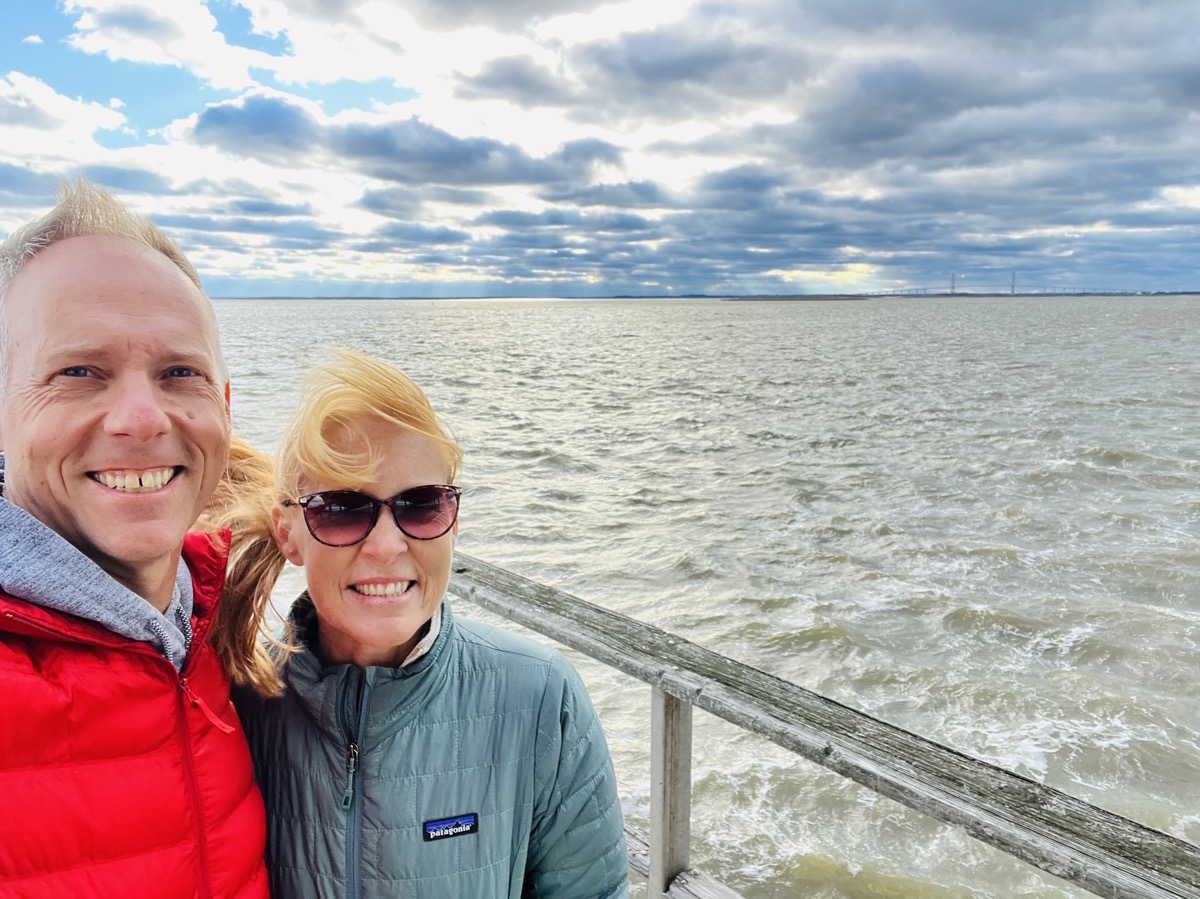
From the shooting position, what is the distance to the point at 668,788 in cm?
252

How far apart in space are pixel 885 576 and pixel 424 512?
8634 millimetres

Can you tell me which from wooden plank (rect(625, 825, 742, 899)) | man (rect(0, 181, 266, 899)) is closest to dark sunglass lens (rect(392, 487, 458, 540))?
man (rect(0, 181, 266, 899))

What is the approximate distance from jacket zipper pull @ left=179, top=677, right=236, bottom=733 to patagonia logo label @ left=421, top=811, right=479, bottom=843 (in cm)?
43

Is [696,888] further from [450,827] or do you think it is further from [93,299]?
[93,299]

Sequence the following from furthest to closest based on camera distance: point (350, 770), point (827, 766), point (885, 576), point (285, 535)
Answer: point (885, 576), point (827, 766), point (285, 535), point (350, 770)

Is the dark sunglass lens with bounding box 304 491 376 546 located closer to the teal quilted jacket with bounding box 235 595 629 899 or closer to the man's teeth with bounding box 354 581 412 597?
the man's teeth with bounding box 354 581 412 597

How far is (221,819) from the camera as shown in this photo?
144 cm

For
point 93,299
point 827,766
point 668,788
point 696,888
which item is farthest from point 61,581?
point 696,888

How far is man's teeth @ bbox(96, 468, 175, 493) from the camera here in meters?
1.40

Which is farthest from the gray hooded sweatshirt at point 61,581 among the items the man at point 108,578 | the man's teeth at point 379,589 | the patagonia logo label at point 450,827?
the patagonia logo label at point 450,827

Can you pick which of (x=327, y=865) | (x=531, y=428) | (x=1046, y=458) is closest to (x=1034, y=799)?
(x=327, y=865)

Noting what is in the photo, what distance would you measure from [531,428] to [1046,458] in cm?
1103

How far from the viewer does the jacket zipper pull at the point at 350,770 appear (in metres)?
1.63

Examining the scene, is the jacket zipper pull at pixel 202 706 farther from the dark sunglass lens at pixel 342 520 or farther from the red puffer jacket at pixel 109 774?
the dark sunglass lens at pixel 342 520
